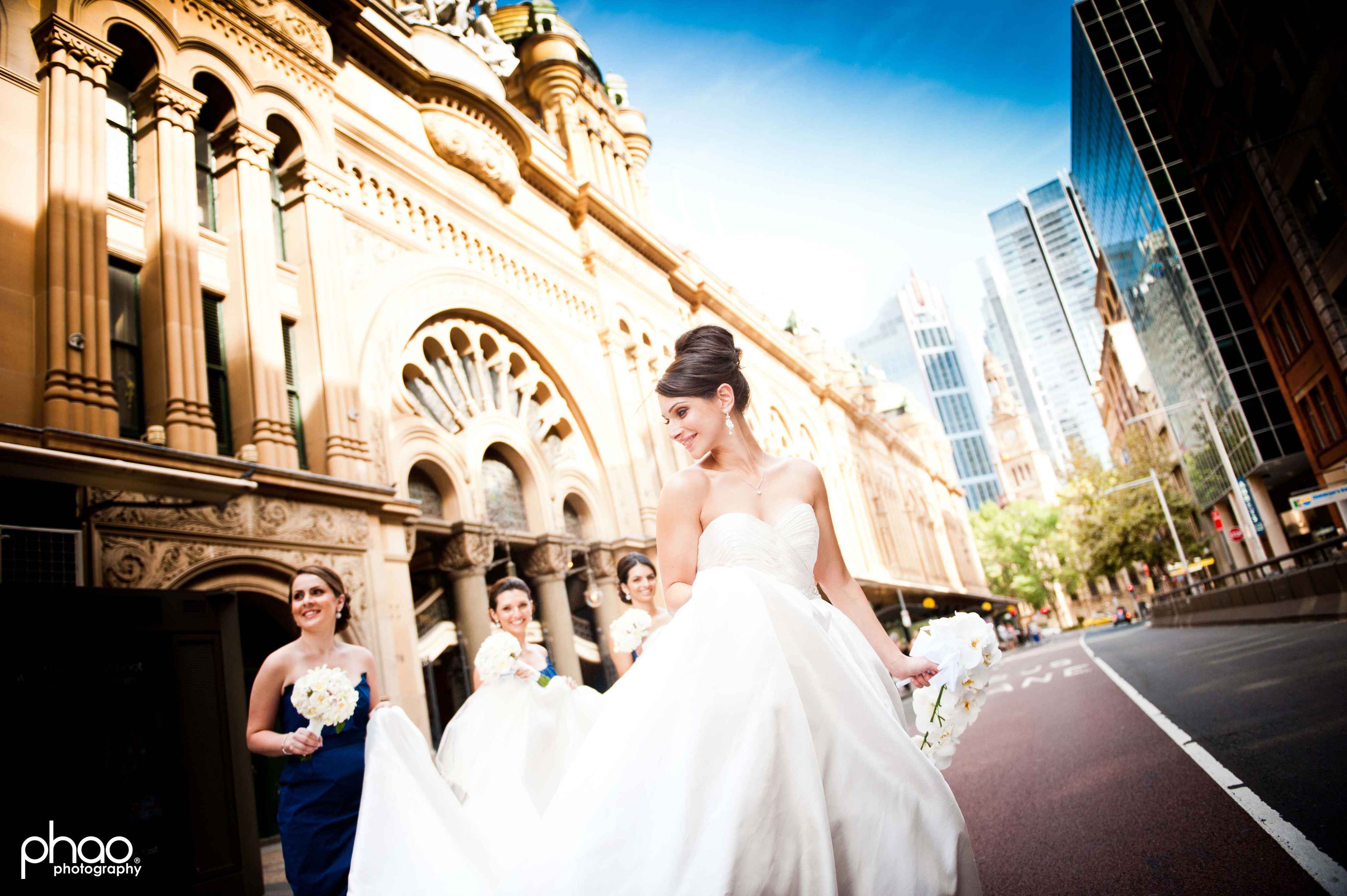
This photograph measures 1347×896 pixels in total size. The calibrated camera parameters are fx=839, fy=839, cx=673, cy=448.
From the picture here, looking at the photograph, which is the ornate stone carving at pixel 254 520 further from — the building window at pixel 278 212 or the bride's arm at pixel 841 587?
the bride's arm at pixel 841 587

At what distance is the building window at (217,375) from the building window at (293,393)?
0.75 metres

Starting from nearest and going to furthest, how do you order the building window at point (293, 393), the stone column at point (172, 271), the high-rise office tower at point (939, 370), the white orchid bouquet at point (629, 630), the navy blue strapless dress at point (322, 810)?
the navy blue strapless dress at point (322, 810), the white orchid bouquet at point (629, 630), the stone column at point (172, 271), the building window at point (293, 393), the high-rise office tower at point (939, 370)

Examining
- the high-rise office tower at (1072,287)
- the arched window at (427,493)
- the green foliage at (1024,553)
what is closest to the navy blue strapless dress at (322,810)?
the arched window at (427,493)

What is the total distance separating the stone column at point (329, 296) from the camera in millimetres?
12000

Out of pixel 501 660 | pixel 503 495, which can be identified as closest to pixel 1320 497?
pixel 503 495

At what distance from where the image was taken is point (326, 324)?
1266cm

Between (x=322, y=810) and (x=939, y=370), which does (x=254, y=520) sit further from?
(x=939, y=370)

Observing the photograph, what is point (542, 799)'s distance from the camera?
5434 mm

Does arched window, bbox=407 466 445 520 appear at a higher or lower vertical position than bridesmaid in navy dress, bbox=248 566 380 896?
higher

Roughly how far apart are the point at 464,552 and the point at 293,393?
403 cm

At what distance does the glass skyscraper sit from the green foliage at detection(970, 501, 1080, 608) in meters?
28.4

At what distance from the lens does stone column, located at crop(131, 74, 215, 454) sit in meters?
9.84

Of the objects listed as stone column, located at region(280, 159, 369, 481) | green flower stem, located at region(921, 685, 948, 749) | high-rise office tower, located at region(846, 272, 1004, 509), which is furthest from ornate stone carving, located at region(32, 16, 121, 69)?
high-rise office tower, located at region(846, 272, 1004, 509)

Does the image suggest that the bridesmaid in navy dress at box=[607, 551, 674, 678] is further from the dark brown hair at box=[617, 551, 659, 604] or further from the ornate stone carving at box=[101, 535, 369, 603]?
the ornate stone carving at box=[101, 535, 369, 603]
